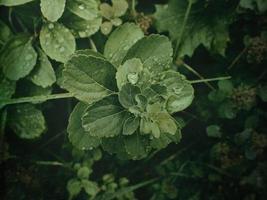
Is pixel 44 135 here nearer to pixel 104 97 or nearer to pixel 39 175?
pixel 39 175

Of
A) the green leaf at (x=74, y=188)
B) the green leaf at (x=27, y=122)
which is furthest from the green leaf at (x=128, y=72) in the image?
the green leaf at (x=74, y=188)

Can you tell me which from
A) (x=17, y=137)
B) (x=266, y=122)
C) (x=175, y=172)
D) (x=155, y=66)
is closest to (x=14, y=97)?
(x=17, y=137)

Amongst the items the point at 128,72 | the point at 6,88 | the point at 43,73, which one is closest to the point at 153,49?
the point at 128,72

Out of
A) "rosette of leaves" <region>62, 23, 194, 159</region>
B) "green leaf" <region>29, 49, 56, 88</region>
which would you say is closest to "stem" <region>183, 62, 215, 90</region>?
"rosette of leaves" <region>62, 23, 194, 159</region>

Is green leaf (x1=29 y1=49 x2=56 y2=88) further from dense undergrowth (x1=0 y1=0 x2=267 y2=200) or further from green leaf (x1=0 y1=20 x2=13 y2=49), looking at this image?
green leaf (x1=0 y1=20 x2=13 y2=49)

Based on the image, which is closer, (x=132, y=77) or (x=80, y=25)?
(x=132, y=77)

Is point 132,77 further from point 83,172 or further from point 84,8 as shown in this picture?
point 83,172

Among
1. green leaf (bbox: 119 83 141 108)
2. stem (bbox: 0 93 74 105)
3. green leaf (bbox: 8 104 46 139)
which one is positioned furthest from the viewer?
green leaf (bbox: 8 104 46 139)
